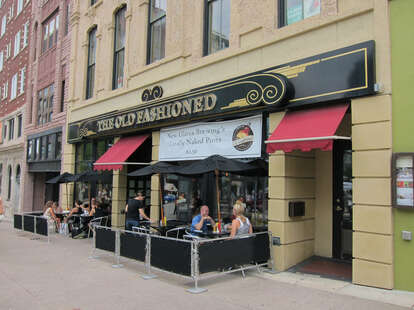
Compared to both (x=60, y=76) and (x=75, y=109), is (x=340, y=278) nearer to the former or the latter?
(x=75, y=109)

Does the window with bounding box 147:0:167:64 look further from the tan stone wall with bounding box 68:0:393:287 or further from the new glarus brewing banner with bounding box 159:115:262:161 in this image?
the new glarus brewing banner with bounding box 159:115:262:161

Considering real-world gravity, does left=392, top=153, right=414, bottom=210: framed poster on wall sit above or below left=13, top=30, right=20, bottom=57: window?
below

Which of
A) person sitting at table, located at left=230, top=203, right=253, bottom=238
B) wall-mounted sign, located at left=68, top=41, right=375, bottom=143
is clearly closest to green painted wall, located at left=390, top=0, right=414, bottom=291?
wall-mounted sign, located at left=68, top=41, right=375, bottom=143

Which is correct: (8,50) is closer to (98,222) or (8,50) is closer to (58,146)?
(58,146)

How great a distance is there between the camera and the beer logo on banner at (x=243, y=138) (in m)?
8.95

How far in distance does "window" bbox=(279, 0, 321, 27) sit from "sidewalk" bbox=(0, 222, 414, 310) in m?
5.67

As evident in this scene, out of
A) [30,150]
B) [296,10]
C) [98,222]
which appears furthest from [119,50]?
Answer: [30,150]

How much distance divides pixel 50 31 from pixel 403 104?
2057 centimetres

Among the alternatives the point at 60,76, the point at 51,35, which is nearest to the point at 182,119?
the point at 60,76

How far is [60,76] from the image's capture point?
19.0 metres

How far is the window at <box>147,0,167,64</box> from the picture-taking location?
1215 cm

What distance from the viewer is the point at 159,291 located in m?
6.36

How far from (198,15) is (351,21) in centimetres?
488

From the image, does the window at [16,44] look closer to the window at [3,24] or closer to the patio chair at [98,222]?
the window at [3,24]
